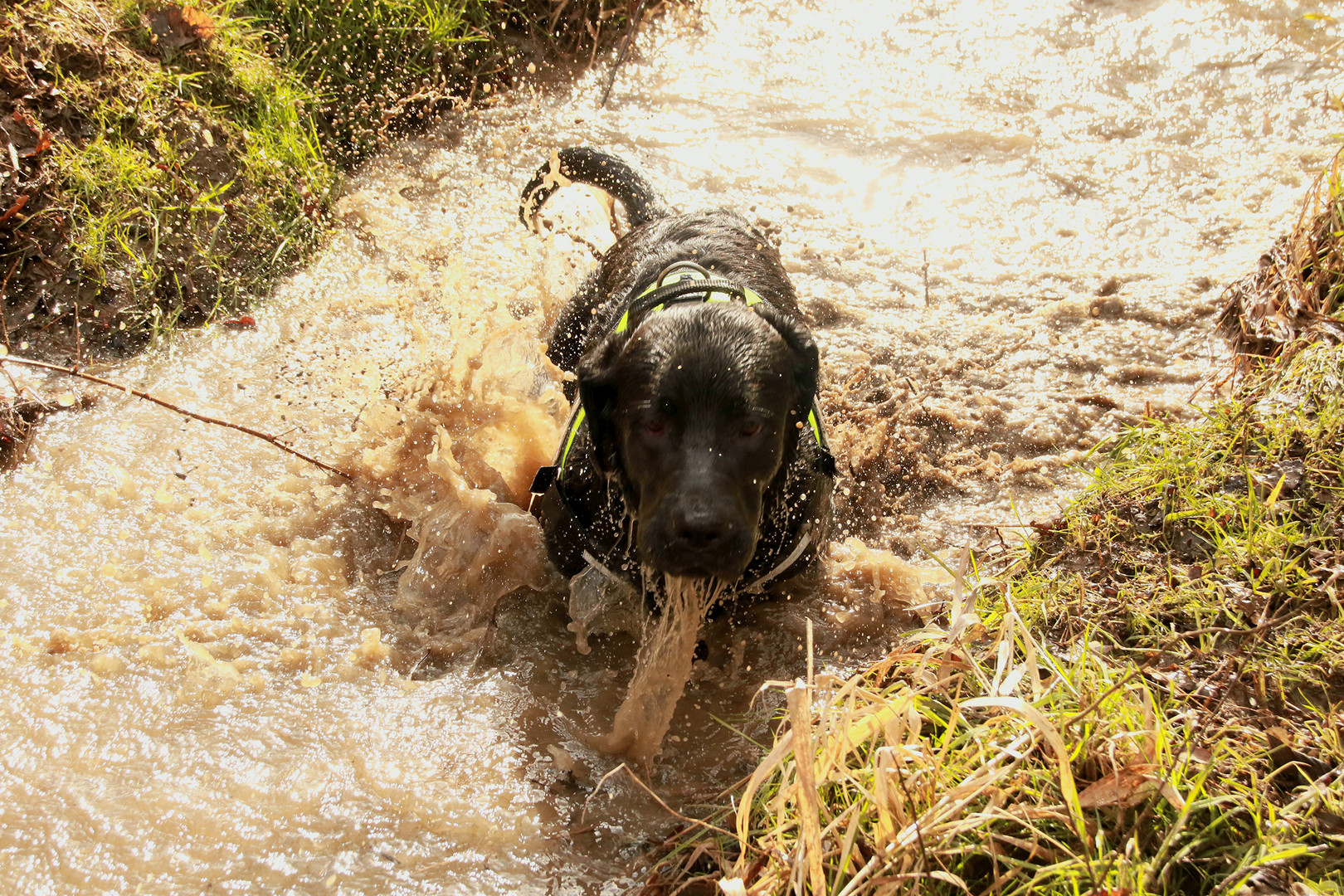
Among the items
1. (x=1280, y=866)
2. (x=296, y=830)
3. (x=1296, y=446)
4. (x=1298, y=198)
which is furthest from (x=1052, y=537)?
(x=1298, y=198)

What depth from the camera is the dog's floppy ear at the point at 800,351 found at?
3262mm

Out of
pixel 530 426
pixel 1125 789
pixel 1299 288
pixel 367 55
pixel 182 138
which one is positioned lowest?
pixel 530 426

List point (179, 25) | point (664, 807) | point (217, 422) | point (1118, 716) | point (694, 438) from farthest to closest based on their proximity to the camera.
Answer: point (179, 25), point (217, 422), point (694, 438), point (664, 807), point (1118, 716)

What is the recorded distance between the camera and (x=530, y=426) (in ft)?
13.7

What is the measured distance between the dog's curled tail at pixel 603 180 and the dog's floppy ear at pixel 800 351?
5.35ft

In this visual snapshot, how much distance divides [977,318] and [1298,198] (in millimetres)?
2140

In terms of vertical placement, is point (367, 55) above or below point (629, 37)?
below

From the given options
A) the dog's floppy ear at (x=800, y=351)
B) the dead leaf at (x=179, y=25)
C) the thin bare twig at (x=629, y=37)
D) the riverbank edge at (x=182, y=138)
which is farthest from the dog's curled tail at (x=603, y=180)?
the dead leaf at (x=179, y=25)

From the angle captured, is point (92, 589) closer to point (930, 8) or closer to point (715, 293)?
point (715, 293)

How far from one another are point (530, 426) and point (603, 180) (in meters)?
1.59

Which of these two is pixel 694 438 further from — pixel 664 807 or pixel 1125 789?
pixel 1125 789

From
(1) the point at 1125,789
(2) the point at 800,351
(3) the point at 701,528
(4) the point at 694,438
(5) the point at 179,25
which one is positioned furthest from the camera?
(5) the point at 179,25

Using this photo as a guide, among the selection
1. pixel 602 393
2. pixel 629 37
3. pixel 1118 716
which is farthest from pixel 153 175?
pixel 1118 716

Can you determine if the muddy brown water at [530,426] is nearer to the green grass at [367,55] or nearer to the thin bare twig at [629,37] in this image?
the thin bare twig at [629,37]
